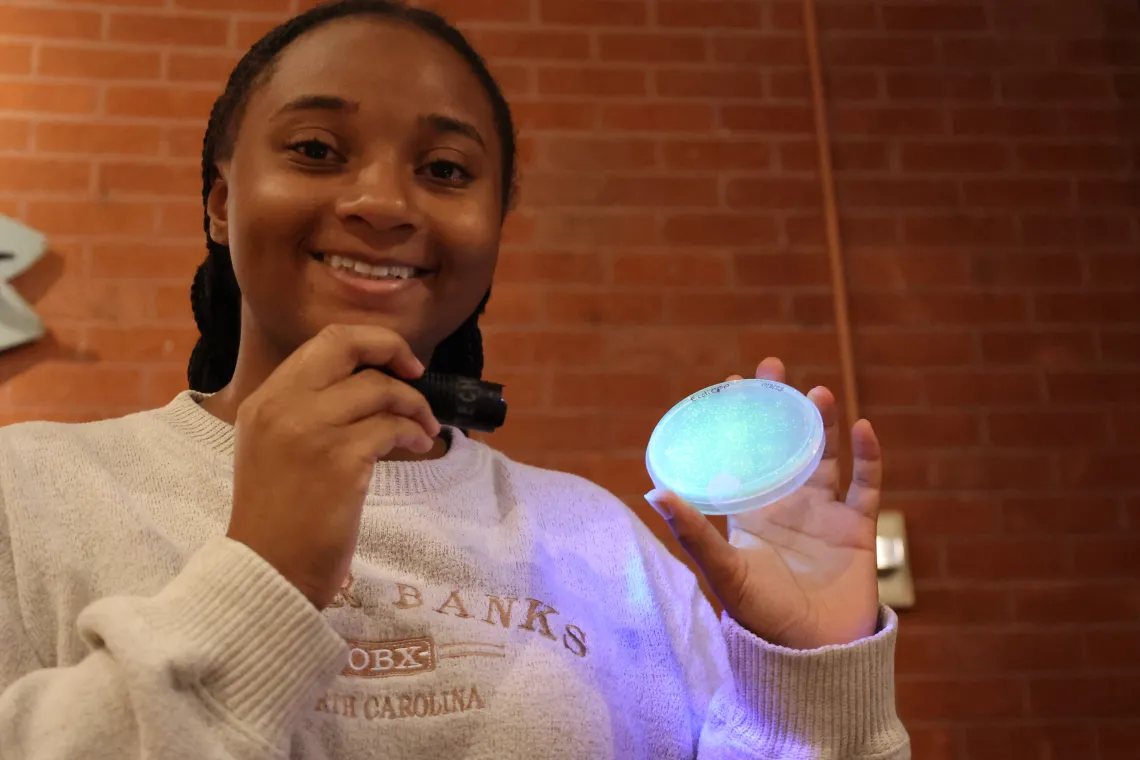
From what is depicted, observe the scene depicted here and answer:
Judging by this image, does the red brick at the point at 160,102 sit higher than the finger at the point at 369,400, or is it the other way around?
the red brick at the point at 160,102

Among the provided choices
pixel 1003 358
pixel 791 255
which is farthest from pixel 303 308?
pixel 1003 358

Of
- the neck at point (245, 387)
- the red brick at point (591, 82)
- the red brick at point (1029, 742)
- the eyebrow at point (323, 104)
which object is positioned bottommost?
the red brick at point (1029, 742)

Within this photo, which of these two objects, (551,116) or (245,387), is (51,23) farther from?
(245,387)

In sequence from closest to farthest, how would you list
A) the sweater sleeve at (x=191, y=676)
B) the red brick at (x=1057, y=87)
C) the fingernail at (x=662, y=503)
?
the sweater sleeve at (x=191, y=676) < the fingernail at (x=662, y=503) < the red brick at (x=1057, y=87)

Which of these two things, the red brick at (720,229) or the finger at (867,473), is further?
the red brick at (720,229)

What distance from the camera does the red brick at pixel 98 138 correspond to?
5.56 feet

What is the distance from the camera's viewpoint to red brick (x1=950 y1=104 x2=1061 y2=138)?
6.19 ft

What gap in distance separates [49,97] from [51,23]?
0.49 feet

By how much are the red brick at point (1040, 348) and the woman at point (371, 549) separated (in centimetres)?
99

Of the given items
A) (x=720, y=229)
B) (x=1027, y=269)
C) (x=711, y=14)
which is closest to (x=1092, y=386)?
(x=1027, y=269)

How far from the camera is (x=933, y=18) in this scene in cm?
193

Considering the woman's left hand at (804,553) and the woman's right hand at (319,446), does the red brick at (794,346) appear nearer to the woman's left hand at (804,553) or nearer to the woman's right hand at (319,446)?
the woman's left hand at (804,553)

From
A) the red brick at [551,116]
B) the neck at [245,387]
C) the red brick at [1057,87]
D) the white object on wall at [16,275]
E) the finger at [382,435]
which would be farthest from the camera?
the red brick at [1057,87]

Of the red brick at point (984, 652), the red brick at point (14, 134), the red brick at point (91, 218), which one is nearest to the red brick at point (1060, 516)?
the red brick at point (984, 652)
